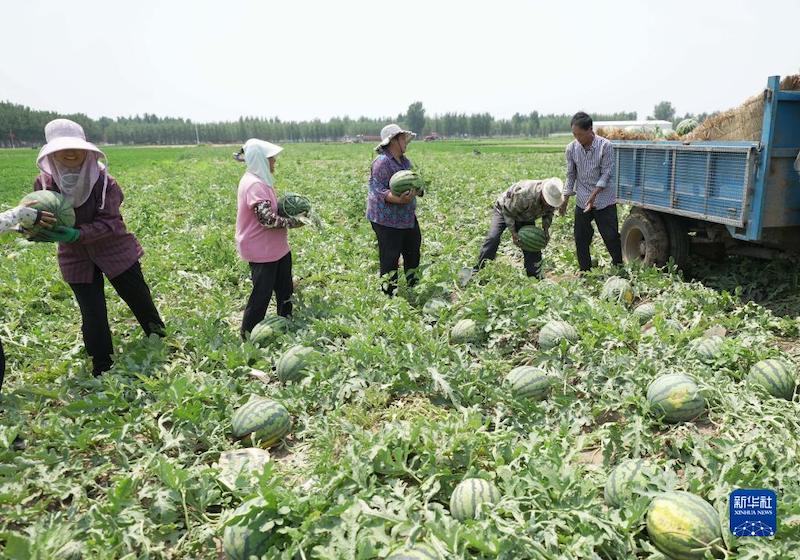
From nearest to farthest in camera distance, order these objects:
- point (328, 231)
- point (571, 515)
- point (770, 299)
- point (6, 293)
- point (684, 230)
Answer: point (571, 515) → point (770, 299) → point (684, 230) → point (6, 293) → point (328, 231)

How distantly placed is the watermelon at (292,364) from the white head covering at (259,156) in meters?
1.70

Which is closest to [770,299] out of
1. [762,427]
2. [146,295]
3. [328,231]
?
[762,427]

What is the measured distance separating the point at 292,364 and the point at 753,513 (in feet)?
10.3

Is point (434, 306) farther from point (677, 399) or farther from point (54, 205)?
point (54, 205)

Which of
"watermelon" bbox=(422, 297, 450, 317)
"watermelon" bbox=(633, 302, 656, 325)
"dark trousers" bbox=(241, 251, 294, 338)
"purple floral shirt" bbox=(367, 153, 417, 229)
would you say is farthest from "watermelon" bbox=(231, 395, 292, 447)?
"watermelon" bbox=(633, 302, 656, 325)

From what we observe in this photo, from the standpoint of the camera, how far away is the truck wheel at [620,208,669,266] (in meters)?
6.50

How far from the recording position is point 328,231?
1025 cm

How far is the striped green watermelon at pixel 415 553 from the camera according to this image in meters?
2.35

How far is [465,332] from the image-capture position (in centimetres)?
488

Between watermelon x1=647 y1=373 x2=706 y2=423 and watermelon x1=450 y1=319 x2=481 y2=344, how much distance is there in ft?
5.43

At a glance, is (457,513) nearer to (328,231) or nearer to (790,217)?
(790,217)

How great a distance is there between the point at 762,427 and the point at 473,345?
2243 millimetres

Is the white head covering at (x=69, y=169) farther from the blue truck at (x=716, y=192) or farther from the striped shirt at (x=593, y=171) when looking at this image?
the blue truck at (x=716, y=192)

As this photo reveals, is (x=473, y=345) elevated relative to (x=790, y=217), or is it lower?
lower
